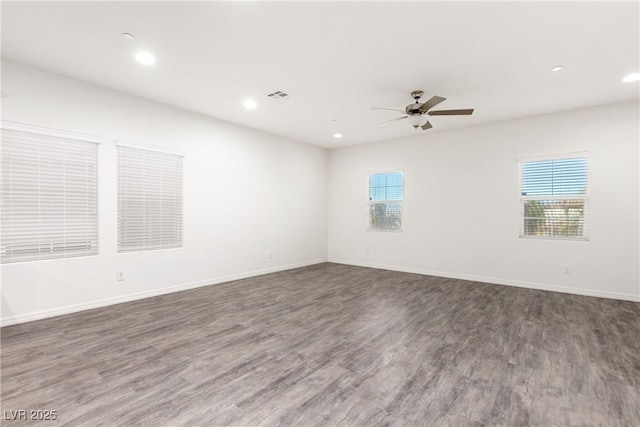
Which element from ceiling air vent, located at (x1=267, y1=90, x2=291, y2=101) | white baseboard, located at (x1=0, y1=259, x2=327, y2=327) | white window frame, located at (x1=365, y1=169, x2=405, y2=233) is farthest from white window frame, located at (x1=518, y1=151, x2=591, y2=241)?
white baseboard, located at (x1=0, y1=259, x2=327, y2=327)

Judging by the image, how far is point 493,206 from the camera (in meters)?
5.44

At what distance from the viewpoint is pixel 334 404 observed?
1927mm

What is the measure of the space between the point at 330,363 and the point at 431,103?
3.12 metres

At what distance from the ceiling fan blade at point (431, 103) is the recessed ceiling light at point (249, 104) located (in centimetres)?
243

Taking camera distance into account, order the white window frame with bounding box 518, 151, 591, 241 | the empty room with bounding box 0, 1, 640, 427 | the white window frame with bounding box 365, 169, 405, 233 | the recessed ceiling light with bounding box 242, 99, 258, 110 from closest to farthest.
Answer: the empty room with bounding box 0, 1, 640, 427 → the recessed ceiling light with bounding box 242, 99, 258, 110 → the white window frame with bounding box 518, 151, 591, 241 → the white window frame with bounding box 365, 169, 405, 233

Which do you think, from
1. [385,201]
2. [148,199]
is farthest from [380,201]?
[148,199]

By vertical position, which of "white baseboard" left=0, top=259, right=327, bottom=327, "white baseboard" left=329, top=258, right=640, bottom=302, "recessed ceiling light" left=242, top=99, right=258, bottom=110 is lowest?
"white baseboard" left=329, top=258, right=640, bottom=302

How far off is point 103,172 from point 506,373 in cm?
498

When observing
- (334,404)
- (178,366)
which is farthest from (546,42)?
(178,366)

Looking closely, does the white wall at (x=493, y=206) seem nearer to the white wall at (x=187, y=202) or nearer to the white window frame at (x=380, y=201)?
the white window frame at (x=380, y=201)

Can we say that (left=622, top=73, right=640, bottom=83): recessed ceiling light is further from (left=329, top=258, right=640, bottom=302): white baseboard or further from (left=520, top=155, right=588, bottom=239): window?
(left=329, top=258, right=640, bottom=302): white baseboard

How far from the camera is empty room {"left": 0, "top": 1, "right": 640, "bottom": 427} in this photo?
2143 millimetres

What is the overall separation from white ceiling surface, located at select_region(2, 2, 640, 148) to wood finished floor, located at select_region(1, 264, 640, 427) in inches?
115

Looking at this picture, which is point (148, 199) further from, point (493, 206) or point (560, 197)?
point (560, 197)
